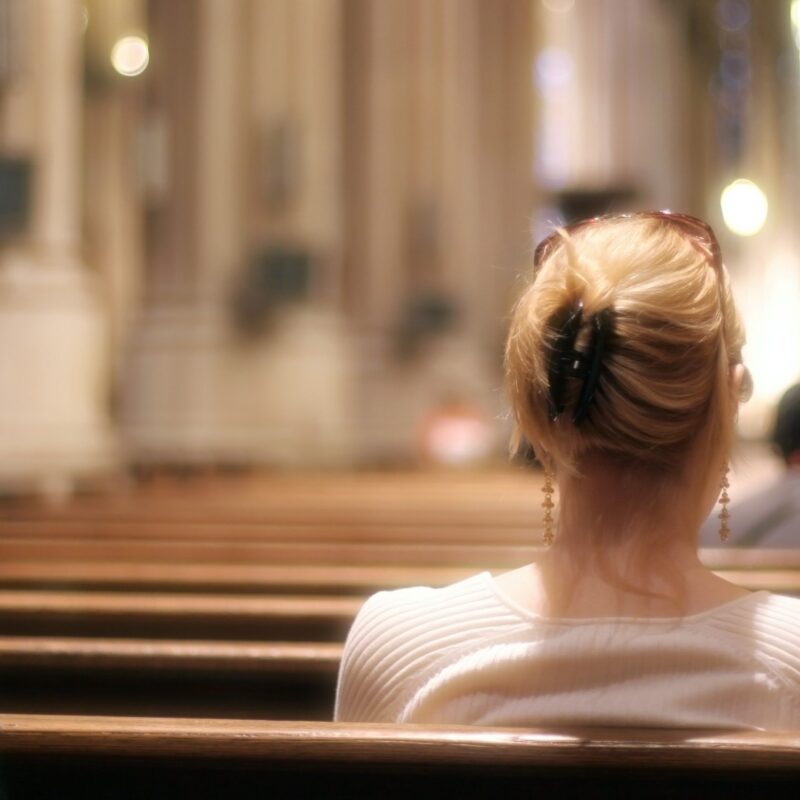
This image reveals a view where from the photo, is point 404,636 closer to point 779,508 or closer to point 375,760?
point 375,760

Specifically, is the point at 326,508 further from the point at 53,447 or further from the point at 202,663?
the point at 202,663

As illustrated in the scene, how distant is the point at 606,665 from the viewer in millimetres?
1555

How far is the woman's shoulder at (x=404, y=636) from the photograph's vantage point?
1.65 metres

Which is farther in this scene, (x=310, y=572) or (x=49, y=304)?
(x=49, y=304)

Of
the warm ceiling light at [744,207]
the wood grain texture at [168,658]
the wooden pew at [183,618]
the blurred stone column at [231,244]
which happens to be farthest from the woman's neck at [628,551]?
the warm ceiling light at [744,207]

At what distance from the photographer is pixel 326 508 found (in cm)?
595

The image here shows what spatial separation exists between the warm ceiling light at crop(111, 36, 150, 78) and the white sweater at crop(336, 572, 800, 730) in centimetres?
1038

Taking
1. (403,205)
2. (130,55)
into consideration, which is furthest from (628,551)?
(403,205)

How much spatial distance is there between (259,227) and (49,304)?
4036mm

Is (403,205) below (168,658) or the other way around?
the other way around

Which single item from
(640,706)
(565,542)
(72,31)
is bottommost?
(640,706)

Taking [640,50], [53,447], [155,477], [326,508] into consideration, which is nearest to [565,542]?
[326,508]

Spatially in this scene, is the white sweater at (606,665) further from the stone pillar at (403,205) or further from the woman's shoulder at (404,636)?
the stone pillar at (403,205)

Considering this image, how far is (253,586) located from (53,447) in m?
4.98
